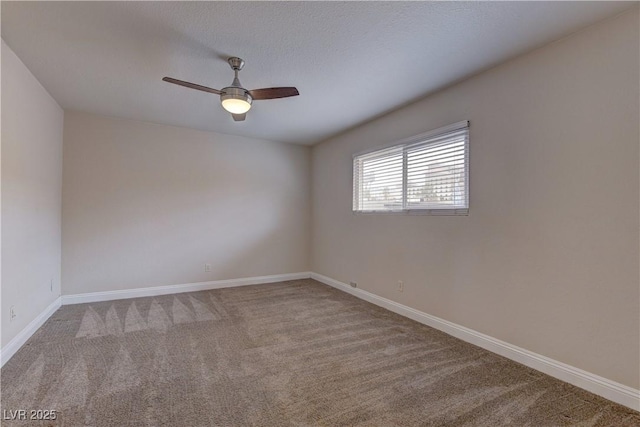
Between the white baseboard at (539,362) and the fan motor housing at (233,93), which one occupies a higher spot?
the fan motor housing at (233,93)

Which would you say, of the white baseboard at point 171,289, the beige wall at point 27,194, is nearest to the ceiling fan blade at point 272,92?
the beige wall at point 27,194

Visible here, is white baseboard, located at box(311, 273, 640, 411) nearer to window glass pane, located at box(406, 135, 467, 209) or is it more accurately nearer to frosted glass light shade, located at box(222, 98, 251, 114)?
window glass pane, located at box(406, 135, 467, 209)

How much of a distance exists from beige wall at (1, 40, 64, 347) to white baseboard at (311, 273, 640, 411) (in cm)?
378

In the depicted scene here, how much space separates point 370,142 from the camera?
4.19 meters

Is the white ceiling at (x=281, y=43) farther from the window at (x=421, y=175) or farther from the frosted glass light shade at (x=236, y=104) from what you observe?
the window at (x=421, y=175)

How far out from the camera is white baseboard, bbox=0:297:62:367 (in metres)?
2.37

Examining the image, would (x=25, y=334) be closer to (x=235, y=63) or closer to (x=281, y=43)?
(x=235, y=63)

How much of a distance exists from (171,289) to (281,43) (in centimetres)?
380

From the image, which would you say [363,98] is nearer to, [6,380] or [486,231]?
[486,231]

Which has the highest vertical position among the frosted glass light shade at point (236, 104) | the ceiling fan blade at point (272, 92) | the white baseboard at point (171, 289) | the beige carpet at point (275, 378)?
the ceiling fan blade at point (272, 92)

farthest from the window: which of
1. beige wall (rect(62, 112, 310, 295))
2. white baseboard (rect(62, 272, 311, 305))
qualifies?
white baseboard (rect(62, 272, 311, 305))

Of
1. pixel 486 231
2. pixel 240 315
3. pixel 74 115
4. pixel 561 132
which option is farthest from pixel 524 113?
pixel 74 115

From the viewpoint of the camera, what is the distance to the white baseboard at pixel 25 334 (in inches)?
93.2

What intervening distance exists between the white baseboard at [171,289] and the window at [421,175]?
208 centimetres
